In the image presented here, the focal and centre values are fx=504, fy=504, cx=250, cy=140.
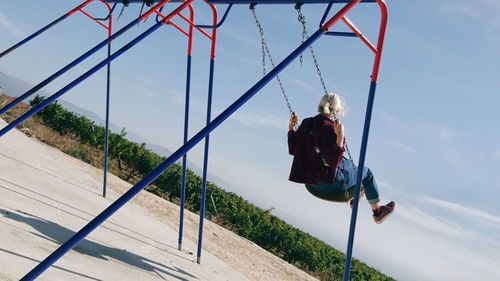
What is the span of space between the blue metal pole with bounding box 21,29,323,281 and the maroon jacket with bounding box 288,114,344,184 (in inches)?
45.0

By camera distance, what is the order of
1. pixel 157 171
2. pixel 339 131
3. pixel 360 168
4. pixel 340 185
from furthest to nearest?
pixel 340 185 < pixel 339 131 < pixel 360 168 < pixel 157 171

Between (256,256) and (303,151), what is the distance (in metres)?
3.88

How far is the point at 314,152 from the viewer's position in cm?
445

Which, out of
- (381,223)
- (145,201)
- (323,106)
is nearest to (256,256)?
(145,201)

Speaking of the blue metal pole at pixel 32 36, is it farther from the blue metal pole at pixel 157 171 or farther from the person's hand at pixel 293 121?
the blue metal pole at pixel 157 171

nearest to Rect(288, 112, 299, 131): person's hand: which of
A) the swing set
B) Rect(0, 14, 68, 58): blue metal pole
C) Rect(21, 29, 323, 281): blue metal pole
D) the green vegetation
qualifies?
the swing set

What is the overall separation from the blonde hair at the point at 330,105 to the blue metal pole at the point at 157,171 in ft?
3.71

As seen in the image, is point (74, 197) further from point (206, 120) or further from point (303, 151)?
point (303, 151)

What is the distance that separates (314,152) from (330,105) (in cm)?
47

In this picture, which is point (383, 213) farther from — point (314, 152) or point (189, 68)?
point (189, 68)

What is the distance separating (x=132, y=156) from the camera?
509 inches

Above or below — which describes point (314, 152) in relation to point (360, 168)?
above

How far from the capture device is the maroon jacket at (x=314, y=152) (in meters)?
4.35

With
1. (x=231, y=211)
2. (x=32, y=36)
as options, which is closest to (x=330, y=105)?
(x=32, y=36)
